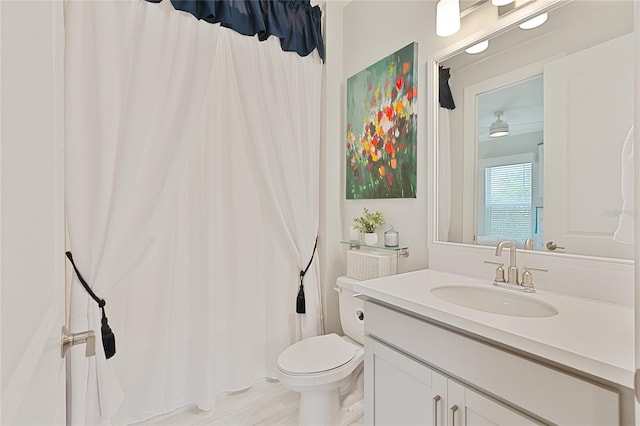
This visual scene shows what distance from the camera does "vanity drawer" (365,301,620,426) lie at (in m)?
0.73

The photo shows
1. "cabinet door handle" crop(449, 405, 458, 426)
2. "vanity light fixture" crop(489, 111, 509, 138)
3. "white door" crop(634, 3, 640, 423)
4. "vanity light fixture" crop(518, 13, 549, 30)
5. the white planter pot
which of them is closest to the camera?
"white door" crop(634, 3, 640, 423)

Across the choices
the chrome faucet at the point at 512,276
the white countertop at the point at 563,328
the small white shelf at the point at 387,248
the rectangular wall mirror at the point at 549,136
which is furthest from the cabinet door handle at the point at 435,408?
the small white shelf at the point at 387,248

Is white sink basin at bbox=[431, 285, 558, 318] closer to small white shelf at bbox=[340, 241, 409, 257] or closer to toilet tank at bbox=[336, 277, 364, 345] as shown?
small white shelf at bbox=[340, 241, 409, 257]

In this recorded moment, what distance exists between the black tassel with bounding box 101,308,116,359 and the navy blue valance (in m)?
1.66

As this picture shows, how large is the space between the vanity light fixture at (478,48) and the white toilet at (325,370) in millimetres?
1395

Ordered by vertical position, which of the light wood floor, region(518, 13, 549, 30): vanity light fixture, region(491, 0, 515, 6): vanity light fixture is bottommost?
the light wood floor

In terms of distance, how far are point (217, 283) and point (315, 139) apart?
118 cm

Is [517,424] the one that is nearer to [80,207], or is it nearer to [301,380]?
[301,380]

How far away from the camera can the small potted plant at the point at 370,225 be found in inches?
78.5

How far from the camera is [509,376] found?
0.86 metres

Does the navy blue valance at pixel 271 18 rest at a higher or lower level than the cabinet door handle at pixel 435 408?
higher

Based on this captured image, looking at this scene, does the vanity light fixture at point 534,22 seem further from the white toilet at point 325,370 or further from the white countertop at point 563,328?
the white toilet at point 325,370

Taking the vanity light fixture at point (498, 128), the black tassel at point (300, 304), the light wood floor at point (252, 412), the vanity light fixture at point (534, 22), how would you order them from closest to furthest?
the vanity light fixture at point (534, 22) < the vanity light fixture at point (498, 128) < the light wood floor at point (252, 412) < the black tassel at point (300, 304)

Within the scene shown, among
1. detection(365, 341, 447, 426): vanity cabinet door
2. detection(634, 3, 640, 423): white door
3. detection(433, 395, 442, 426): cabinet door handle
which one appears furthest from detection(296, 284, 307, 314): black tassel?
detection(634, 3, 640, 423): white door
